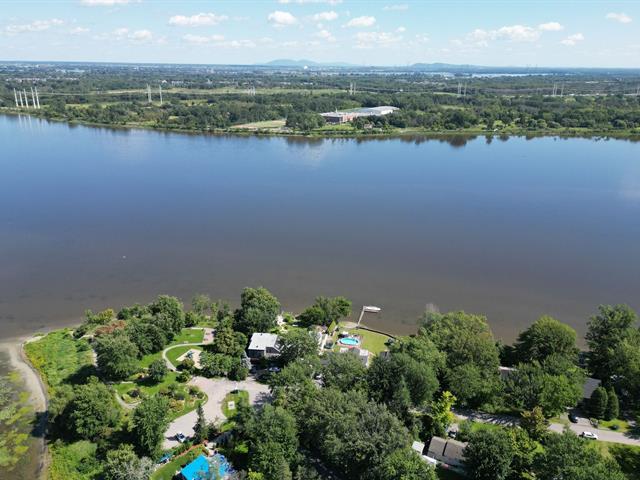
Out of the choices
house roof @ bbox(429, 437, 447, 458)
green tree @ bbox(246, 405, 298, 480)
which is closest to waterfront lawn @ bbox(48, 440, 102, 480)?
green tree @ bbox(246, 405, 298, 480)

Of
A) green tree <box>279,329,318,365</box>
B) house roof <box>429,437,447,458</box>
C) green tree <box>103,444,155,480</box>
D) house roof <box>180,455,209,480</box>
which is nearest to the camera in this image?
green tree <box>103,444,155,480</box>

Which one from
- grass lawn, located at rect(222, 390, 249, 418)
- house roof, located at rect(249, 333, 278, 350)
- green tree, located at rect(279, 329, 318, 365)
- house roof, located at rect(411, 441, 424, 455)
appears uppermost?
green tree, located at rect(279, 329, 318, 365)

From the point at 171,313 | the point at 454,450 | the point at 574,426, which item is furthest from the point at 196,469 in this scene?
the point at 574,426

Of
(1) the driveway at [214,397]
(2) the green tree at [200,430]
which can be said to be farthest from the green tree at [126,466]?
(2) the green tree at [200,430]

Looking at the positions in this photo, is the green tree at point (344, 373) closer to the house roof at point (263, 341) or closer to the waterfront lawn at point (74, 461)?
the house roof at point (263, 341)

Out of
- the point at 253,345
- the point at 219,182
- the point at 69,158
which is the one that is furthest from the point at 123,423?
the point at 69,158

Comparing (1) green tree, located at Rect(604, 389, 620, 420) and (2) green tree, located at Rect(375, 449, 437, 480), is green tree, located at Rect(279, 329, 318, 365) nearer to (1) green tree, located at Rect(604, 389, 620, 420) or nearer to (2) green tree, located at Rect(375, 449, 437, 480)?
(2) green tree, located at Rect(375, 449, 437, 480)

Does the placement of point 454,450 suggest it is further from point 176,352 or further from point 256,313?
point 176,352
